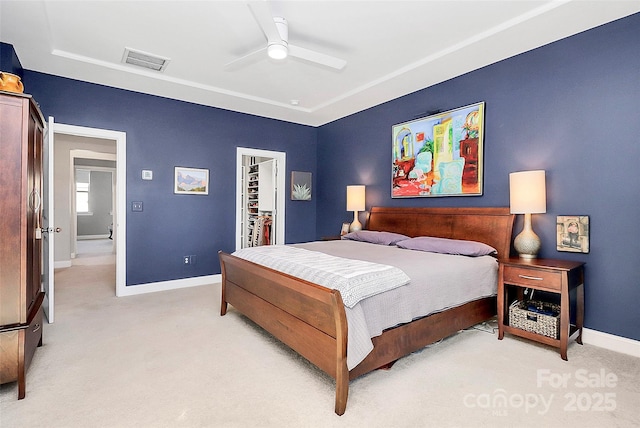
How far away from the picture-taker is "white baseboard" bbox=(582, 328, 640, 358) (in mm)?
2496

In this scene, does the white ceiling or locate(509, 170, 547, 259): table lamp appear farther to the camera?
locate(509, 170, 547, 259): table lamp

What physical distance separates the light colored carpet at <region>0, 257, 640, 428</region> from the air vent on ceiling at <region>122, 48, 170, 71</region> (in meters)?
2.74

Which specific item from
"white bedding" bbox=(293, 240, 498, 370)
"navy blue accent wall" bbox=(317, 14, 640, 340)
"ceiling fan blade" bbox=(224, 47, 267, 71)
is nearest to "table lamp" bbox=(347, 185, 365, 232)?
"navy blue accent wall" bbox=(317, 14, 640, 340)

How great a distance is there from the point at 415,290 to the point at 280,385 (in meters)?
1.11

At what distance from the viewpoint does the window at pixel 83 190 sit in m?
10.9

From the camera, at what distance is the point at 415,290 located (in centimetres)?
229

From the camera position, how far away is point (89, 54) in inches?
132

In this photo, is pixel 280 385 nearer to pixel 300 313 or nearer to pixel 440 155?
pixel 300 313

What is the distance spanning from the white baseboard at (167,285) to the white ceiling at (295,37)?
2.60m

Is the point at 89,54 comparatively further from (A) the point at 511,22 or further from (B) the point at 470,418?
(B) the point at 470,418

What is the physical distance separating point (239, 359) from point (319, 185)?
13.1 ft

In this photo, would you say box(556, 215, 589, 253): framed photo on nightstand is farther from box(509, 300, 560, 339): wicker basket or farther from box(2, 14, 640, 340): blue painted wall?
box(509, 300, 560, 339): wicker basket

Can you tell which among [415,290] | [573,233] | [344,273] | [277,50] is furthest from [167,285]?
[573,233]

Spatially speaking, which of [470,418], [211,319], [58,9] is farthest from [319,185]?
[470,418]
